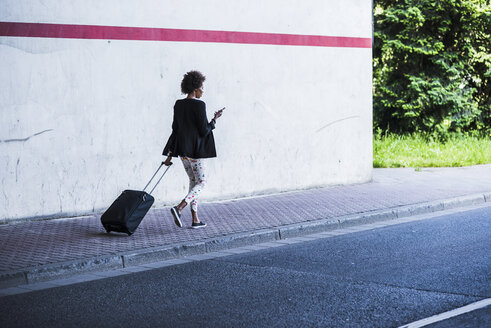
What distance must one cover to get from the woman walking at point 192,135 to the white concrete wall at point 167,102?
203 centimetres

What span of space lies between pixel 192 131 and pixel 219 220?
4.95 feet

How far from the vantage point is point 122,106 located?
10383mm

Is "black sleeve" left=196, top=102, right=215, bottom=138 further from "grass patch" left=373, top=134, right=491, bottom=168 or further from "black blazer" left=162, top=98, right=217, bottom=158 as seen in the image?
"grass patch" left=373, top=134, right=491, bottom=168

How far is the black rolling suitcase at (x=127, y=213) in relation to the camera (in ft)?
26.6

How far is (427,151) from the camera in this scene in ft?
62.3

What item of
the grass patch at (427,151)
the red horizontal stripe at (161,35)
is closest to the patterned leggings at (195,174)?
the red horizontal stripe at (161,35)

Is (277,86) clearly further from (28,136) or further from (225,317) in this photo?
(225,317)

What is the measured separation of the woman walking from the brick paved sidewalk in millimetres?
742

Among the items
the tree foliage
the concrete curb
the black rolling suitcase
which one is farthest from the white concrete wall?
the tree foliage

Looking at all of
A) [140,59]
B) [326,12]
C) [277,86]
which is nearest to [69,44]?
[140,59]

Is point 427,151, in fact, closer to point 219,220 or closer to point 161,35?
point 161,35

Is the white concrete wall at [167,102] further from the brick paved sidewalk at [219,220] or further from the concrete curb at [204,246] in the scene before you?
the concrete curb at [204,246]

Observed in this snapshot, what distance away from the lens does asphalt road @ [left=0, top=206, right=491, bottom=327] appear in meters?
5.13

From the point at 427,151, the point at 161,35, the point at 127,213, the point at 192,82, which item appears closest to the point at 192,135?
the point at 192,82
